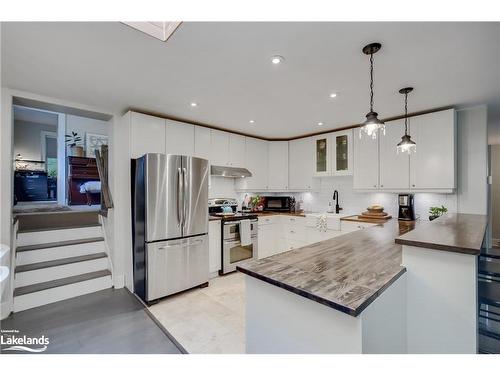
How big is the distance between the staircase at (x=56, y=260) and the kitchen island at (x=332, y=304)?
2649 mm

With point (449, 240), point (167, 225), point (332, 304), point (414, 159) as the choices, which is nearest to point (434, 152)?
point (414, 159)

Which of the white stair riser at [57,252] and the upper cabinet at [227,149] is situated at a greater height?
the upper cabinet at [227,149]

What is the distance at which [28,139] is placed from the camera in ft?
17.7

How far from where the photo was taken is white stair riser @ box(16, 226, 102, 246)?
289 cm

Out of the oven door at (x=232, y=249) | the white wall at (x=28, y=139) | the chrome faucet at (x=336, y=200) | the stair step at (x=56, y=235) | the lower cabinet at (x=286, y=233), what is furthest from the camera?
the white wall at (x=28, y=139)

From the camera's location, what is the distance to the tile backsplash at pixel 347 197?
10.9 ft

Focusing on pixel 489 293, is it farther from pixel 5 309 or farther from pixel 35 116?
pixel 35 116

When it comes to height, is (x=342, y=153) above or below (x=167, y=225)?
above

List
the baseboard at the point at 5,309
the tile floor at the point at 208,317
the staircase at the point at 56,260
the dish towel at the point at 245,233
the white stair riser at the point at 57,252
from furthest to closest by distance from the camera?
the dish towel at the point at 245,233 → the white stair riser at the point at 57,252 → the staircase at the point at 56,260 → the baseboard at the point at 5,309 → the tile floor at the point at 208,317

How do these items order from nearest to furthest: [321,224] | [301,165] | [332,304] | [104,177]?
[332,304]
[104,177]
[321,224]
[301,165]

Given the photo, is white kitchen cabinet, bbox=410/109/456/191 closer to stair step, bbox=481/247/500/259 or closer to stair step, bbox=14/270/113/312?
stair step, bbox=481/247/500/259

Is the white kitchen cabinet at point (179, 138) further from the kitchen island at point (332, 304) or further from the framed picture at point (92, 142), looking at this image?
the framed picture at point (92, 142)

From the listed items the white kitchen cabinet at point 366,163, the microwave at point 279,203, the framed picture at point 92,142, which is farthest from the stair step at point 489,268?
the framed picture at point 92,142

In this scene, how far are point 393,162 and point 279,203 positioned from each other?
2148mm
